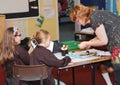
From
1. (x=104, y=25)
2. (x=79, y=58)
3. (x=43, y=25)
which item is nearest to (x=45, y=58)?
(x=79, y=58)

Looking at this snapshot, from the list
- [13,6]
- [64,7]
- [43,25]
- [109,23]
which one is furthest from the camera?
[64,7]

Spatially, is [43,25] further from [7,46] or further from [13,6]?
[7,46]

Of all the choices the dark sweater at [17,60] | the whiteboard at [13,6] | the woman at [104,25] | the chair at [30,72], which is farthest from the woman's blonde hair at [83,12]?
the whiteboard at [13,6]

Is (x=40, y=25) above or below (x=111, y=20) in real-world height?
below

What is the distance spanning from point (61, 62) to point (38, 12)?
3.23 meters

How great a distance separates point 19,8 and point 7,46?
2.82 meters

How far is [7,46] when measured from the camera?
2.95 meters

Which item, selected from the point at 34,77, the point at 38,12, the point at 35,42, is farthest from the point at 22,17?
the point at 34,77

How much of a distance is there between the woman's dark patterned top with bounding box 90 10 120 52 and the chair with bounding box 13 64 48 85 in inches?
26.1

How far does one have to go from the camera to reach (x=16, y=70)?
2.70m

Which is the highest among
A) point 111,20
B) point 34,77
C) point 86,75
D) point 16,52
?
point 111,20

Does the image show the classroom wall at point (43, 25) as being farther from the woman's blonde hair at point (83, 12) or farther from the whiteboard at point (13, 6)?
the woman's blonde hair at point (83, 12)

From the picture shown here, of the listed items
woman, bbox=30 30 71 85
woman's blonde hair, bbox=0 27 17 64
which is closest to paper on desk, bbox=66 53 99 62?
woman, bbox=30 30 71 85

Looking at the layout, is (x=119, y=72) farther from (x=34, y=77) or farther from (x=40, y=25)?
(x=40, y=25)
